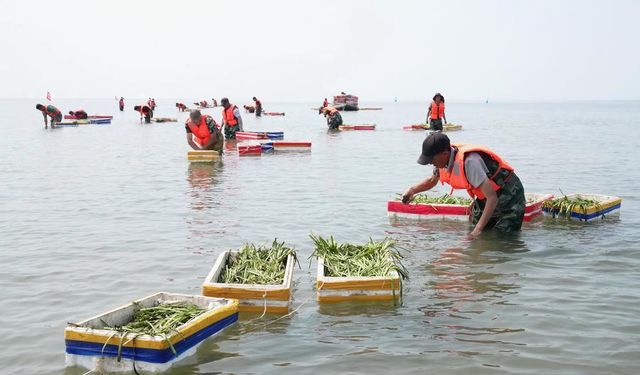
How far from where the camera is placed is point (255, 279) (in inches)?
263

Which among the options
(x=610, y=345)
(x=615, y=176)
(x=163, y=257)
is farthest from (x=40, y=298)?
(x=615, y=176)

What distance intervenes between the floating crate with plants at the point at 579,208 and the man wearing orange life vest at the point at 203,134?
430 inches

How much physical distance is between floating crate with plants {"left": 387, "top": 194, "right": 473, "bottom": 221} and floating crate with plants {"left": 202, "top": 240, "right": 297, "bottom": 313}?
3.78 m

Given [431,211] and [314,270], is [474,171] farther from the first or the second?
[431,211]

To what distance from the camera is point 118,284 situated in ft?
24.6

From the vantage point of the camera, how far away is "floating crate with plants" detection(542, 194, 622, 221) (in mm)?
10625

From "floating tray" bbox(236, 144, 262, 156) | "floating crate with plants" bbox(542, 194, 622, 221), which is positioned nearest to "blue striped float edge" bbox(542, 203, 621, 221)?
"floating crate with plants" bbox(542, 194, 622, 221)

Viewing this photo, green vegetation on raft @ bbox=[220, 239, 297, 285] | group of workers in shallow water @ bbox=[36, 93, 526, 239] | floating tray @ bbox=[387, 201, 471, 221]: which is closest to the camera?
Answer: green vegetation on raft @ bbox=[220, 239, 297, 285]

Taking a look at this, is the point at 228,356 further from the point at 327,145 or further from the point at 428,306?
the point at 327,145

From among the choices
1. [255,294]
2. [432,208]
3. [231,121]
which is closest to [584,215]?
[432,208]

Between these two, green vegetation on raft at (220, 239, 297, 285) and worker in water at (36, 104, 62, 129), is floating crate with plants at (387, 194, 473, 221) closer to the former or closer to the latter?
green vegetation on raft at (220, 239, 297, 285)

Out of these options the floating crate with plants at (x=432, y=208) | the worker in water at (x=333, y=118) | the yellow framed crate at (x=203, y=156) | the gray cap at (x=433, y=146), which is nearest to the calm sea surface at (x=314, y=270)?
the floating crate with plants at (x=432, y=208)

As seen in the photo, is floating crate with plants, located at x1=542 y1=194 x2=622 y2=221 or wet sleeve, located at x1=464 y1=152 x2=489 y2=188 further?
floating crate with plants, located at x1=542 y1=194 x2=622 y2=221

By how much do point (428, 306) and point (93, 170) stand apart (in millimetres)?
14808
